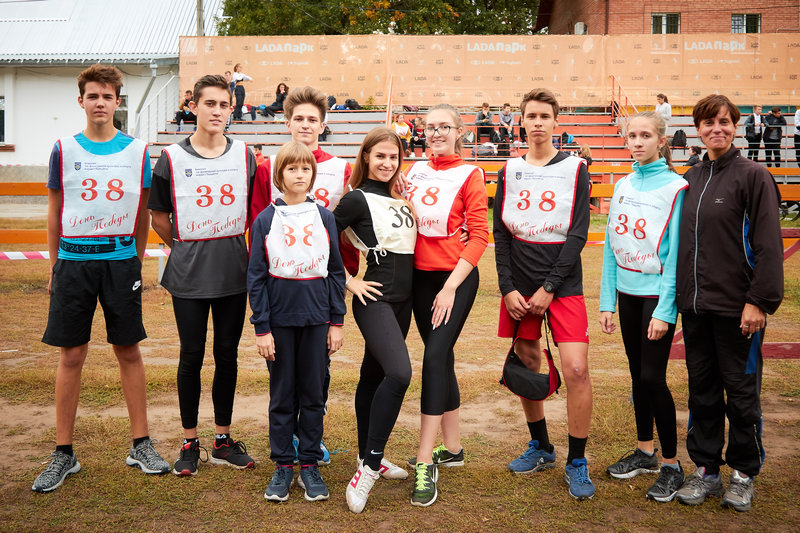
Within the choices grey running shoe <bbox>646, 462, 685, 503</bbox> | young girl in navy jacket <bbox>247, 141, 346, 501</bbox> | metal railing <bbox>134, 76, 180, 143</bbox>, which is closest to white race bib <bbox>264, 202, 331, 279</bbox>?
young girl in navy jacket <bbox>247, 141, 346, 501</bbox>

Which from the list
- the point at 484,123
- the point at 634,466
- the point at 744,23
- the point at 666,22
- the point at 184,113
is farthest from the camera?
the point at 666,22

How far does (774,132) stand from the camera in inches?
823

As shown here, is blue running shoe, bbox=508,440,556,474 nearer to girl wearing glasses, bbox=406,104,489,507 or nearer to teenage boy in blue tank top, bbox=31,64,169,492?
girl wearing glasses, bbox=406,104,489,507

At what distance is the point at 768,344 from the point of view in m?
6.30

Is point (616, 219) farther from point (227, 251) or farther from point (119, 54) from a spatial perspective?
point (119, 54)

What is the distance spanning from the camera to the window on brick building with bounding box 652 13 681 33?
1115 inches

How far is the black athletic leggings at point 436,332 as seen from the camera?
3812mm

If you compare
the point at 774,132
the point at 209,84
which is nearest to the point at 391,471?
the point at 209,84

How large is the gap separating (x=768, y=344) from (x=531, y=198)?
356 centimetres

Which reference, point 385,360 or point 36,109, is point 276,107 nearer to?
point 36,109

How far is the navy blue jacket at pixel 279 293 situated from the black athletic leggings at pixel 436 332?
0.52 meters

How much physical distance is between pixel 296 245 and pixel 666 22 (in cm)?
2868

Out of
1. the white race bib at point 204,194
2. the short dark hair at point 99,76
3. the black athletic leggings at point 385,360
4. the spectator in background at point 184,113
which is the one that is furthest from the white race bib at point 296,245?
the spectator in background at point 184,113

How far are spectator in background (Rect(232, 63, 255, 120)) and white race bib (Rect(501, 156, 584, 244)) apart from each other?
1966 centimetres
